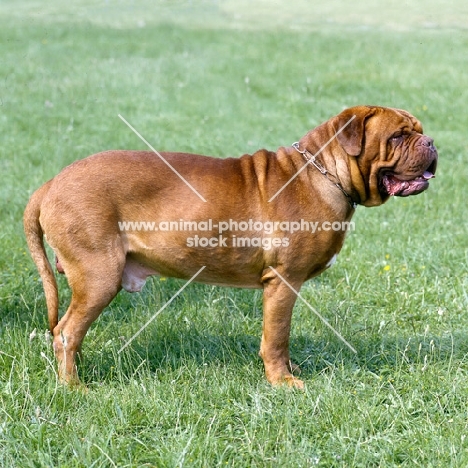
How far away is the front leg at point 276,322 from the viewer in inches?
158

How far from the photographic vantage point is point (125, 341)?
14.0 feet

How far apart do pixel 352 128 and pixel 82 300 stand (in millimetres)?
1767

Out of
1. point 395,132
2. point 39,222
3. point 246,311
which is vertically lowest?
point 246,311

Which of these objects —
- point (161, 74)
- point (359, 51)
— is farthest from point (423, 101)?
point (161, 74)

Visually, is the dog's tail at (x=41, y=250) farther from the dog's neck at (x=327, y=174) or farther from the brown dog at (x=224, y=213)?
the dog's neck at (x=327, y=174)

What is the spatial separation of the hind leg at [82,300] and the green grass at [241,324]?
0.12m

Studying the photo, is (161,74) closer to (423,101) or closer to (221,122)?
(221,122)

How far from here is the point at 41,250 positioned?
405cm

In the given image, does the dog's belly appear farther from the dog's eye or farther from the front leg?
the dog's eye

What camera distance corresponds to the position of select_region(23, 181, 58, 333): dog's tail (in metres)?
3.99

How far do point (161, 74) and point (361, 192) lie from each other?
842 cm

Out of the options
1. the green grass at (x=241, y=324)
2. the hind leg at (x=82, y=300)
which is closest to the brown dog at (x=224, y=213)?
the hind leg at (x=82, y=300)

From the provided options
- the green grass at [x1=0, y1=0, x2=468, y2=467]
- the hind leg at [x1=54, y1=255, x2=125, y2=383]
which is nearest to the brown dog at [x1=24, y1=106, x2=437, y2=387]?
the hind leg at [x1=54, y1=255, x2=125, y2=383]

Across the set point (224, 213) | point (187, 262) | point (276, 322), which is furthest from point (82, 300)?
point (276, 322)
